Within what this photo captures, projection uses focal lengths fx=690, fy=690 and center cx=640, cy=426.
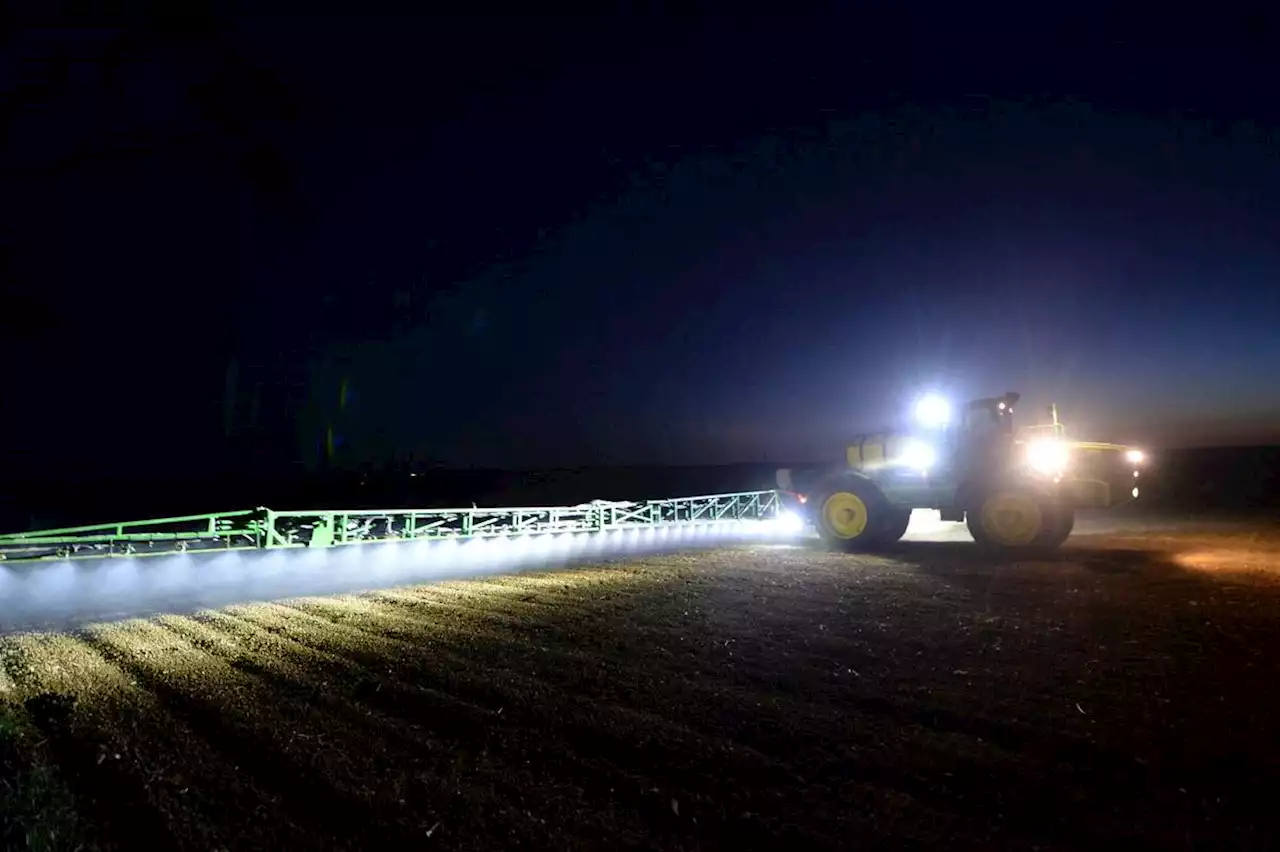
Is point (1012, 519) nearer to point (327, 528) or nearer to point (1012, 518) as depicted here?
point (1012, 518)

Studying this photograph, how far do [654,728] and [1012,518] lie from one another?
11141 mm

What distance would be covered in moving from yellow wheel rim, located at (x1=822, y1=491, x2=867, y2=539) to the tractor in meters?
0.02

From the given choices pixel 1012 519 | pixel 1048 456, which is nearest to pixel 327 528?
pixel 1012 519

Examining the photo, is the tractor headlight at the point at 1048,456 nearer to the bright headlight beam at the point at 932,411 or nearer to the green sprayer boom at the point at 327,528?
the bright headlight beam at the point at 932,411

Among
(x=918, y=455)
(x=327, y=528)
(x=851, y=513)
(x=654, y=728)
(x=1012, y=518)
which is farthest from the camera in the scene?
(x=851, y=513)

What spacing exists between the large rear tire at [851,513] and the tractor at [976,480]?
0.07 ft

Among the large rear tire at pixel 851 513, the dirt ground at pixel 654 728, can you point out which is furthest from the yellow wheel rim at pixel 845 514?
the dirt ground at pixel 654 728

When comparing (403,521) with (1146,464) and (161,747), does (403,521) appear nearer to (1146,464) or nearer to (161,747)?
(161,747)

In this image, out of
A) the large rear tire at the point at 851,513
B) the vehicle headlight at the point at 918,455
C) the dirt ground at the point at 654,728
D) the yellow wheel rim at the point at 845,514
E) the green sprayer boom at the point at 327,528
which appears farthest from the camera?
the yellow wheel rim at the point at 845,514

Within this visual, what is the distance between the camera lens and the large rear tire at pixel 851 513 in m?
14.8

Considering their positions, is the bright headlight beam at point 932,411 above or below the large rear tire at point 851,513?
above

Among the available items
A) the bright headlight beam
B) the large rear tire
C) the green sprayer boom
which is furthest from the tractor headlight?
the green sprayer boom

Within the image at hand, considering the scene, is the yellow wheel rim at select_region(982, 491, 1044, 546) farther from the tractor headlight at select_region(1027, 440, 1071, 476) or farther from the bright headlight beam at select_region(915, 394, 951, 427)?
the bright headlight beam at select_region(915, 394, 951, 427)

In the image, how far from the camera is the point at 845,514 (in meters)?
15.3
